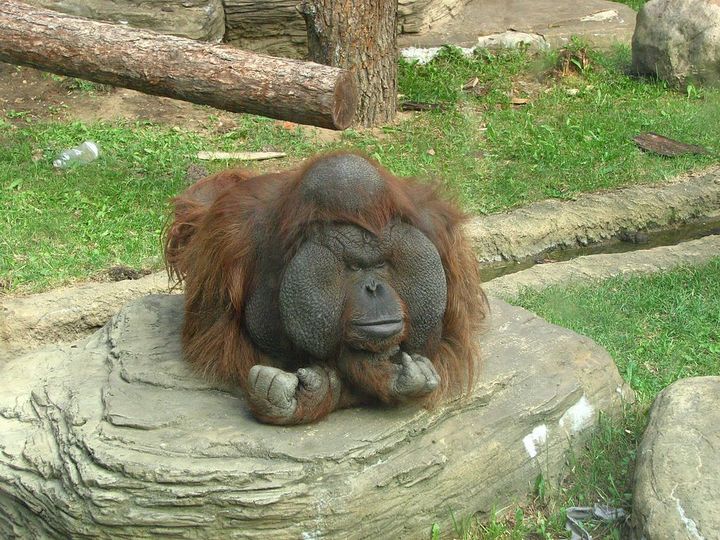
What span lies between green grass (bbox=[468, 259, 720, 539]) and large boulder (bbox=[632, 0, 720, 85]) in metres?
3.15

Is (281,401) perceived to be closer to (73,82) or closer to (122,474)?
(122,474)

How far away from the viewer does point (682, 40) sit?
7.90 metres

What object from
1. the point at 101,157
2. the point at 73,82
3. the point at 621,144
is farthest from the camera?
the point at 73,82

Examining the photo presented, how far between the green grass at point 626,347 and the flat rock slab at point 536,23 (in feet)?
13.1

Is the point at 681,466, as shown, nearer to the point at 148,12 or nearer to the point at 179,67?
the point at 179,67

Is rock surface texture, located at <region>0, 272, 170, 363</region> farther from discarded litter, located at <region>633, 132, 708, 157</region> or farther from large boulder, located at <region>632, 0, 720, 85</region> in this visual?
large boulder, located at <region>632, 0, 720, 85</region>

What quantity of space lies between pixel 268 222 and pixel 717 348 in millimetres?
2354

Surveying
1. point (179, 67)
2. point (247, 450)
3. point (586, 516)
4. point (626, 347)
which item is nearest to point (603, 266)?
point (626, 347)

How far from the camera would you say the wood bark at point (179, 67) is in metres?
5.43

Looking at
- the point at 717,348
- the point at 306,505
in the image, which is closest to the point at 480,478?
the point at 306,505

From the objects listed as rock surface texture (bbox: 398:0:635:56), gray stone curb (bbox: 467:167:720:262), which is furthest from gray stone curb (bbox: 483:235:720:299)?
rock surface texture (bbox: 398:0:635:56)

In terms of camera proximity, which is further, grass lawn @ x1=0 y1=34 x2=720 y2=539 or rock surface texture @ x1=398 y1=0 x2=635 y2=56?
rock surface texture @ x1=398 y1=0 x2=635 y2=56

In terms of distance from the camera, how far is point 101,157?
639cm

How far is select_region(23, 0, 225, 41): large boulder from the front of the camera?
7500 mm
